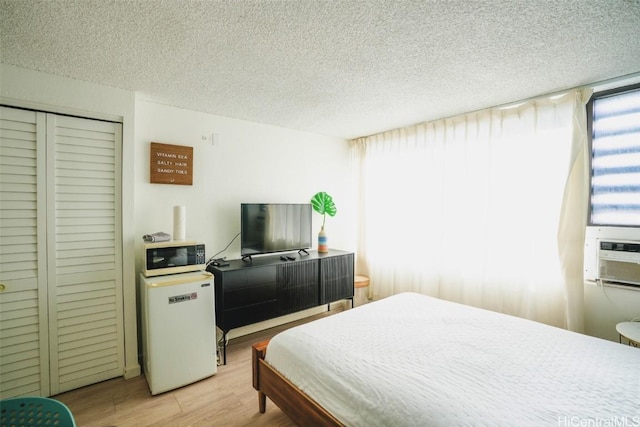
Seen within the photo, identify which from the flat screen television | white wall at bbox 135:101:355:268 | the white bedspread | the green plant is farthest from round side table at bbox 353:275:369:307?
the white bedspread

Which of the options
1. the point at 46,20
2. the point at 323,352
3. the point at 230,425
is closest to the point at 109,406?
the point at 230,425

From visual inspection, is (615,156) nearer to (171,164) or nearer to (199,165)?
(199,165)

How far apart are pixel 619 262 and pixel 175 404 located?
3739 mm

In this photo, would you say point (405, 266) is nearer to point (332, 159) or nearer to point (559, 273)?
point (559, 273)

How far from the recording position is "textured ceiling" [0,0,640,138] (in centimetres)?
146

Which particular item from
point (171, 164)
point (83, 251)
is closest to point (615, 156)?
point (171, 164)

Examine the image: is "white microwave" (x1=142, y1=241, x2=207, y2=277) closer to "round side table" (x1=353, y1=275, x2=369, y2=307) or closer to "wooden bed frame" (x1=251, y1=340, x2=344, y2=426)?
"wooden bed frame" (x1=251, y1=340, x2=344, y2=426)

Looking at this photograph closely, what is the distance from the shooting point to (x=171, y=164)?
2.82 metres

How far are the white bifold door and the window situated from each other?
171 inches

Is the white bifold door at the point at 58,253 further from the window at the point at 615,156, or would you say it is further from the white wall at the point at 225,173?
the window at the point at 615,156

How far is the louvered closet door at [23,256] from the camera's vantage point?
6.53ft

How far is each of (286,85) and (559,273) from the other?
3.00 meters

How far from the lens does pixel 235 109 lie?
296 cm

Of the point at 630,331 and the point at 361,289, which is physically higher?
the point at 630,331
